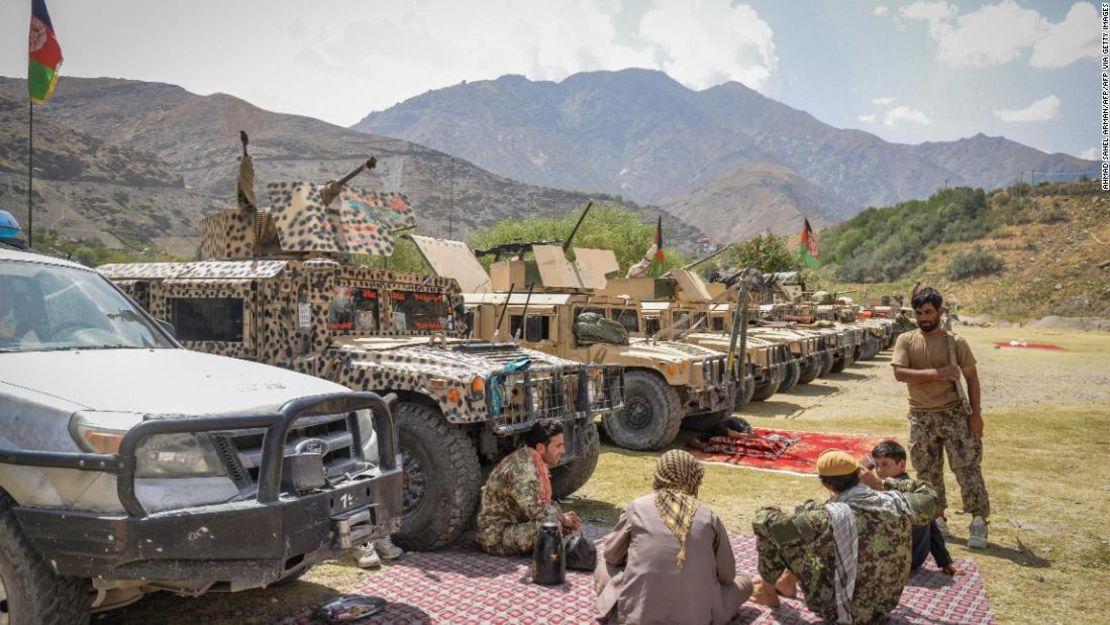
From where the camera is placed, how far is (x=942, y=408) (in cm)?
524

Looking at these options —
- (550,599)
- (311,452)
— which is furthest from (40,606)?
(550,599)

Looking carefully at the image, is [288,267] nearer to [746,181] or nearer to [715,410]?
[715,410]

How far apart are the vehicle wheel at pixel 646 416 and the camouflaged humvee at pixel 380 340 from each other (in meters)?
2.46

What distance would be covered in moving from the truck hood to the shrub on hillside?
52863mm

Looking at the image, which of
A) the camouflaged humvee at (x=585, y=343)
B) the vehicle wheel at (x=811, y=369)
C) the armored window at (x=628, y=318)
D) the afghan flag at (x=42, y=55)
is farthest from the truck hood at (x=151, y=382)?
the vehicle wheel at (x=811, y=369)

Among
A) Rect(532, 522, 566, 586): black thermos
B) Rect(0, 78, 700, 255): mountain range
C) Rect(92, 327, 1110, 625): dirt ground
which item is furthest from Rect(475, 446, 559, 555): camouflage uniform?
Rect(0, 78, 700, 255): mountain range

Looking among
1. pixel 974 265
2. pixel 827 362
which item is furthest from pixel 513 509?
pixel 974 265

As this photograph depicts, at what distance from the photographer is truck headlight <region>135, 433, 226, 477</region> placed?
9.76 ft

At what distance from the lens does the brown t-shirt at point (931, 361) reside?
5.22 metres

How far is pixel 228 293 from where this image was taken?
5469 millimetres

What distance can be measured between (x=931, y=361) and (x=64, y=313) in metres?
4.89

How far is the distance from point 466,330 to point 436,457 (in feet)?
7.30

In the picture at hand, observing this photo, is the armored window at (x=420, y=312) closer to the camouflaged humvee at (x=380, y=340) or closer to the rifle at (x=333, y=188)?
the camouflaged humvee at (x=380, y=340)

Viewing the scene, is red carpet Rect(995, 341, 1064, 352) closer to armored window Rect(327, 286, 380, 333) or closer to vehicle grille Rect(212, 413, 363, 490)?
armored window Rect(327, 286, 380, 333)
